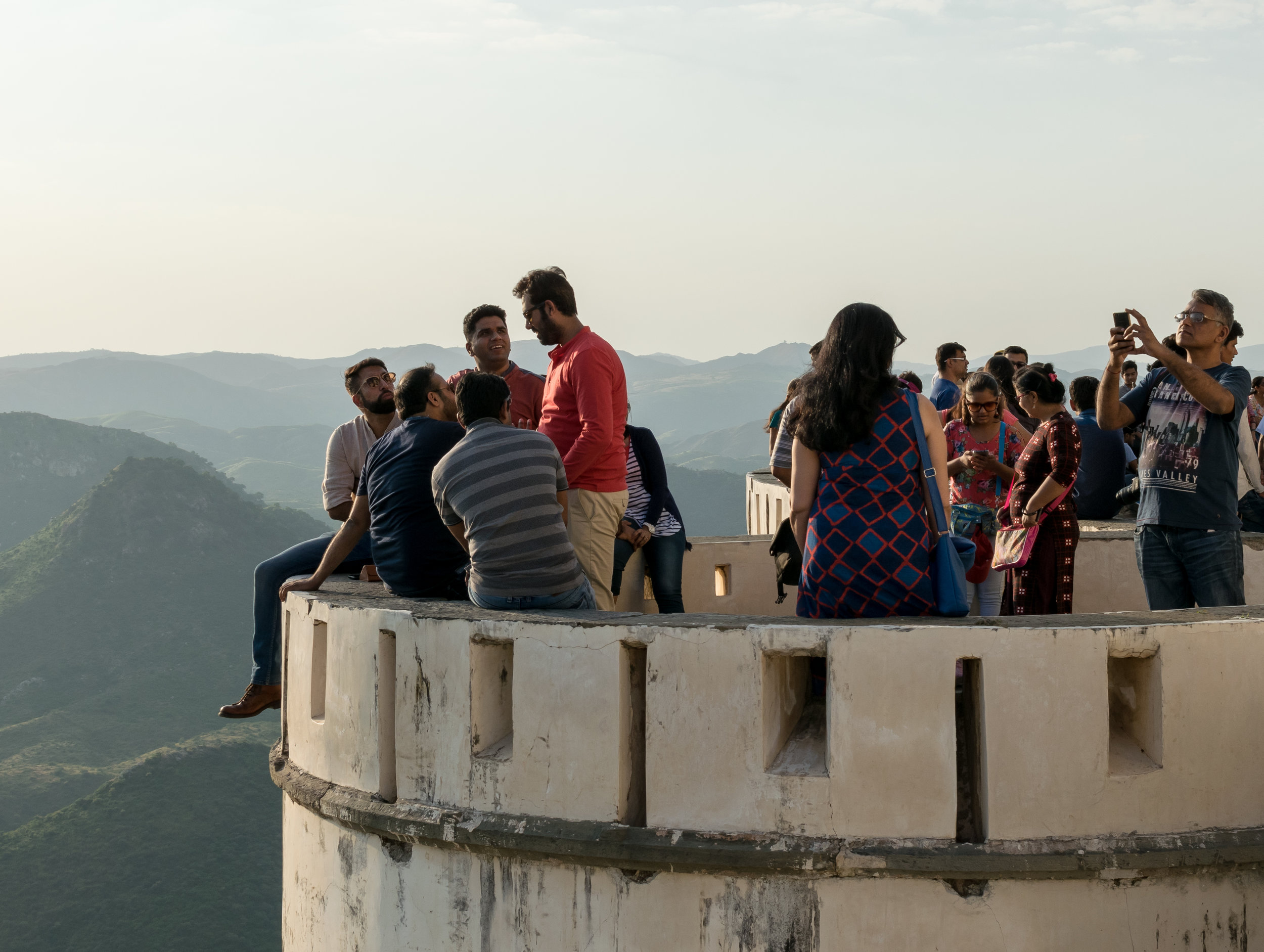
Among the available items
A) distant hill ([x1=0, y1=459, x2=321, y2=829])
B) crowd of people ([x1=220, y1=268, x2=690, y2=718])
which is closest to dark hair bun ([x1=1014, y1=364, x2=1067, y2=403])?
crowd of people ([x1=220, y1=268, x2=690, y2=718])

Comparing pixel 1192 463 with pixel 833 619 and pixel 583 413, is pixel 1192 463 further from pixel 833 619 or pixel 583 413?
pixel 583 413

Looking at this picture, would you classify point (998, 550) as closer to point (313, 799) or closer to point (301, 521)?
point (313, 799)

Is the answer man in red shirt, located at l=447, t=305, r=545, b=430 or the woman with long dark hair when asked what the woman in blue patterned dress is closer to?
man in red shirt, located at l=447, t=305, r=545, b=430

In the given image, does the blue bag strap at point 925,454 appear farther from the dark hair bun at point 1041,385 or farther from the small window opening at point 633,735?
the dark hair bun at point 1041,385

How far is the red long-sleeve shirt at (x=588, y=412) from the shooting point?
16.9 ft

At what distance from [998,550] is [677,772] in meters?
2.46

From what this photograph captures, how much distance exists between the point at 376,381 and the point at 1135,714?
12.6 ft

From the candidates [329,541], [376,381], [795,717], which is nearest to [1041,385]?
[795,717]

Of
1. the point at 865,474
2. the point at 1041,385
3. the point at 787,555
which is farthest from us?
the point at 1041,385

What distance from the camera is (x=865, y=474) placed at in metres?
4.18

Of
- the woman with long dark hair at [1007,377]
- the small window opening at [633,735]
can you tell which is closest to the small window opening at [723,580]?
the woman with long dark hair at [1007,377]

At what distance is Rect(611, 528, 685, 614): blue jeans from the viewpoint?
6.38 meters

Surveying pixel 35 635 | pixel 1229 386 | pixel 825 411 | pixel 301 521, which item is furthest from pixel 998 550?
pixel 301 521

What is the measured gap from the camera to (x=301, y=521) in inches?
4124
